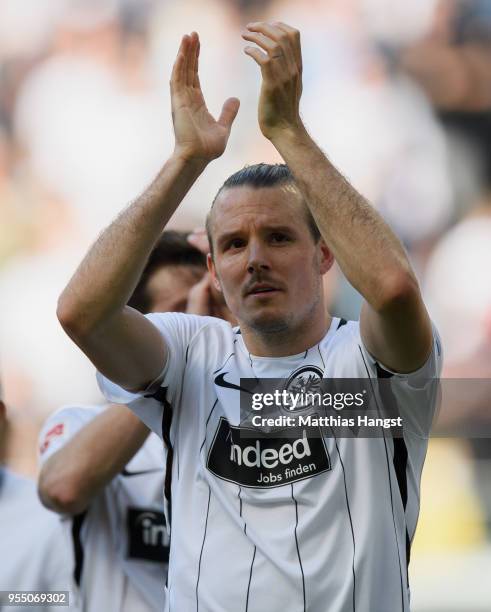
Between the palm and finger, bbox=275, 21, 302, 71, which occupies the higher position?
finger, bbox=275, 21, 302, 71

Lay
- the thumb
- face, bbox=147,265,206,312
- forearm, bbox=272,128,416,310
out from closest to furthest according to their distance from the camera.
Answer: forearm, bbox=272,128,416,310
the thumb
face, bbox=147,265,206,312

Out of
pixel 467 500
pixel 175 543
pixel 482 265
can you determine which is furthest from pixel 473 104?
pixel 175 543

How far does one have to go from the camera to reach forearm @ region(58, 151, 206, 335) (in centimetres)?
194

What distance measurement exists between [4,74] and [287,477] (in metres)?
6.73

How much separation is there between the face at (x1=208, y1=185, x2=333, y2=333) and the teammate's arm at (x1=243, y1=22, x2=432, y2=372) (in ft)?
0.64

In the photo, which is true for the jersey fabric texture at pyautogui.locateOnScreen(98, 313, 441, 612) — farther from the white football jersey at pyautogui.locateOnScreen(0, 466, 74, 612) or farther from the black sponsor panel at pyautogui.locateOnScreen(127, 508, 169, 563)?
the white football jersey at pyautogui.locateOnScreen(0, 466, 74, 612)

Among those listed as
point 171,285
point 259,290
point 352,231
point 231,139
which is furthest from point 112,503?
point 231,139

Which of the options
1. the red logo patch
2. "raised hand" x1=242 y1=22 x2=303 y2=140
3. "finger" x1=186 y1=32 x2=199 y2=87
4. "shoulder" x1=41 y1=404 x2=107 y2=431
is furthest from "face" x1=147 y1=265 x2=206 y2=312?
"raised hand" x1=242 y1=22 x2=303 y2=140

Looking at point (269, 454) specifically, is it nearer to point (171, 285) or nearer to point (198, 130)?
point (198, 130)

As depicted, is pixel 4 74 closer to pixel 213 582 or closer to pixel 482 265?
pixel 482 265

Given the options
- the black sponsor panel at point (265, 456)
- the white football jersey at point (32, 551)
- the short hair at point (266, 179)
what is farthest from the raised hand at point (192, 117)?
the white football jersey at point (32, 551)

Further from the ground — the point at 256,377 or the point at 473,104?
the point at 473,104

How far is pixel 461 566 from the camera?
550 centimetres

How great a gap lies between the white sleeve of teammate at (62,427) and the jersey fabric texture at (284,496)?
28.3 inches
